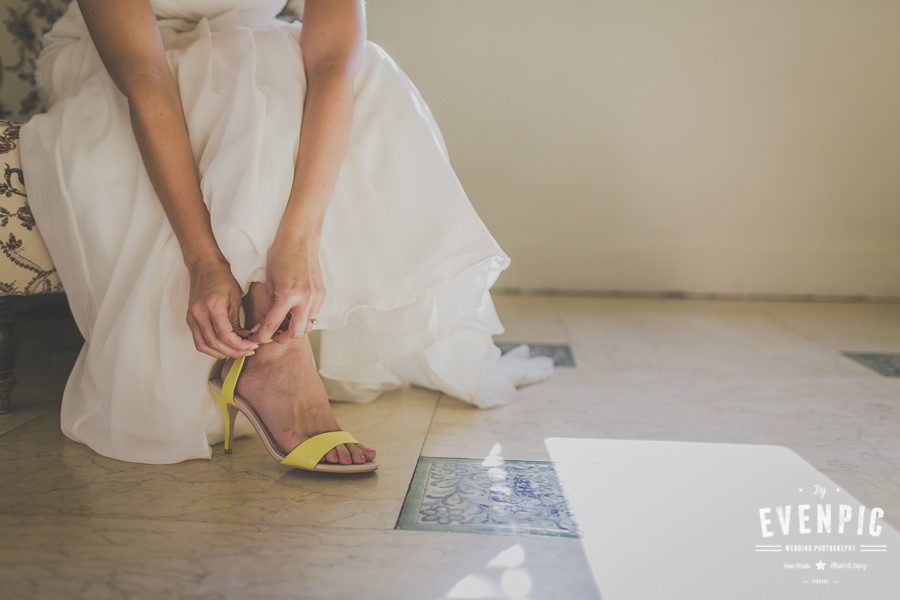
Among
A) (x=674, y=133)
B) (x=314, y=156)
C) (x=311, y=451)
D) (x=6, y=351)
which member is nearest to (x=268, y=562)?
(x=311, y=451)

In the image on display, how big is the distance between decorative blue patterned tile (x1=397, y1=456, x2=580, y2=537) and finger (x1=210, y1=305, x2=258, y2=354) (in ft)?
0.79

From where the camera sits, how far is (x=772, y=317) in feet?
5.87

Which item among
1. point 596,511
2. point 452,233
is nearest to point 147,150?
point 452,233

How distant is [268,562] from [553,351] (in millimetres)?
877

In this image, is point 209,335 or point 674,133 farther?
point 674,133

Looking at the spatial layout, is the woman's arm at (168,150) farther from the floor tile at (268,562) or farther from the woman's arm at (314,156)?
the floor tile at (268,562)

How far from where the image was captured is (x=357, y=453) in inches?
31.9

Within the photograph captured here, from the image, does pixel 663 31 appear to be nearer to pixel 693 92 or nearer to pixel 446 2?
pixel 693 92

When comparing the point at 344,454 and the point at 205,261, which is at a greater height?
the point at 205,261

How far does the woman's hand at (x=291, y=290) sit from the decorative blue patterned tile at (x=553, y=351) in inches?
24.5

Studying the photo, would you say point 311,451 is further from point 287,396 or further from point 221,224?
point 221,224

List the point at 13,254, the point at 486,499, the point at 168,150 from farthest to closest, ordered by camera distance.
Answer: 1. the point at 13,254
2. the point at 168,150
3. the point at 486,499

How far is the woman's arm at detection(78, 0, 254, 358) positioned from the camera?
0.79m

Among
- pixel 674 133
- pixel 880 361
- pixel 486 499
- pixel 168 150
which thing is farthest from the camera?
pixel 674 133
